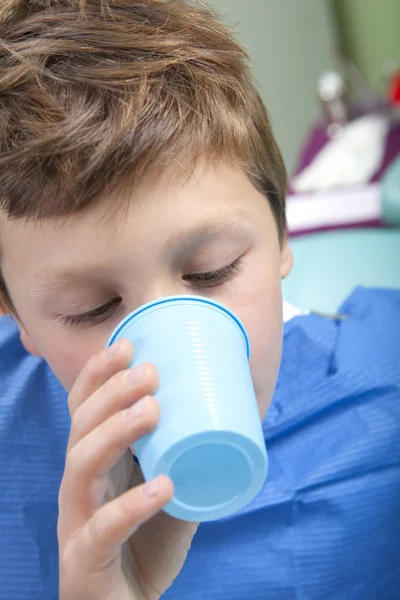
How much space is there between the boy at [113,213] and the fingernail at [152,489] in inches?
2.0

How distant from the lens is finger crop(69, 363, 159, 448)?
48 centimetres

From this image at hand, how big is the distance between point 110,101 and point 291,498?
52 centimetres

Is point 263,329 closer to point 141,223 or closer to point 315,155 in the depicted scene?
point 141,223

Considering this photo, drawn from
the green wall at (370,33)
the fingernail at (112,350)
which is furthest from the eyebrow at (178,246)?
the green wall at (370,33)

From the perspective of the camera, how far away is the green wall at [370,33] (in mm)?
2652

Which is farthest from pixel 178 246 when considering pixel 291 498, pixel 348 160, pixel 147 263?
pixel 348 160

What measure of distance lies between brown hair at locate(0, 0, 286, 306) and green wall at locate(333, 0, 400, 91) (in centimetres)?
209

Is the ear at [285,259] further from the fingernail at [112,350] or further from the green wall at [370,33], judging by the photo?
the green wall at [370,33]

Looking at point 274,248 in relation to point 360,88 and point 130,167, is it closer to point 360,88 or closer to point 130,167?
point 130,167

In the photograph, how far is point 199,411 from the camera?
0.45 m

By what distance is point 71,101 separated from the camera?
2.09ft

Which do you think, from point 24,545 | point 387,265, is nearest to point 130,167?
point 24,545

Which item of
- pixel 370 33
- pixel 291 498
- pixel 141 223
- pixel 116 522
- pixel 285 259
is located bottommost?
pixel 370 33

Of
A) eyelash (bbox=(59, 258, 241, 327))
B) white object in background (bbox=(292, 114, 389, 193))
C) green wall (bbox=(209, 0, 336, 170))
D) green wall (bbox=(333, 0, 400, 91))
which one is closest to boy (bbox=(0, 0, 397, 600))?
eyelash (bbox=(59, 258, 241, 327))
